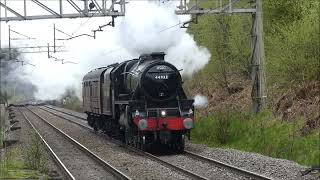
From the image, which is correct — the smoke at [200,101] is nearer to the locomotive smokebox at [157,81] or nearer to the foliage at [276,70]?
the foliage at [276,70]

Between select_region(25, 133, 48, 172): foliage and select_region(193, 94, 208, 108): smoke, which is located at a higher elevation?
select_region(193, 94, 208, 108): smoke

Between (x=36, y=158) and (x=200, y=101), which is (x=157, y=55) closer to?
(x=36, y=158)

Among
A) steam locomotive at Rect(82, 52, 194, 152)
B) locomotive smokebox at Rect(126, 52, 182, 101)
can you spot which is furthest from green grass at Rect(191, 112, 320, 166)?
locomotive smokebox at Rect(126, 52, 182, 101)

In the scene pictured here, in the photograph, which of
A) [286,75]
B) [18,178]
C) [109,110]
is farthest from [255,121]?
[18,178]

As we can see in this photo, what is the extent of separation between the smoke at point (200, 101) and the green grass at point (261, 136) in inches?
300

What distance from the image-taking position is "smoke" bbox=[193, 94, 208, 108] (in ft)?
107

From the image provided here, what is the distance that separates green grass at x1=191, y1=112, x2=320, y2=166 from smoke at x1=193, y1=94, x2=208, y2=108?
7.63 metres

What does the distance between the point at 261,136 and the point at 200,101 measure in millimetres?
15216

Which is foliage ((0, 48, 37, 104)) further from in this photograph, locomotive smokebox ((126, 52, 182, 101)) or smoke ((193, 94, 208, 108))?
locomotive smokebox ((126, 52, 182, 101))

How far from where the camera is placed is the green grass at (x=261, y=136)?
1532 cm

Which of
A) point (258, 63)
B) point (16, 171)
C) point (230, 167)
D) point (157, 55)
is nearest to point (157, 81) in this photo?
point (157, 55)

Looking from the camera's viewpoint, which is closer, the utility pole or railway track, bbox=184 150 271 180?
railway track, bbox=184 150 271 180

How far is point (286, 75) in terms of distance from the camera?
21.1 meters

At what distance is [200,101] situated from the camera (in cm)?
3394
